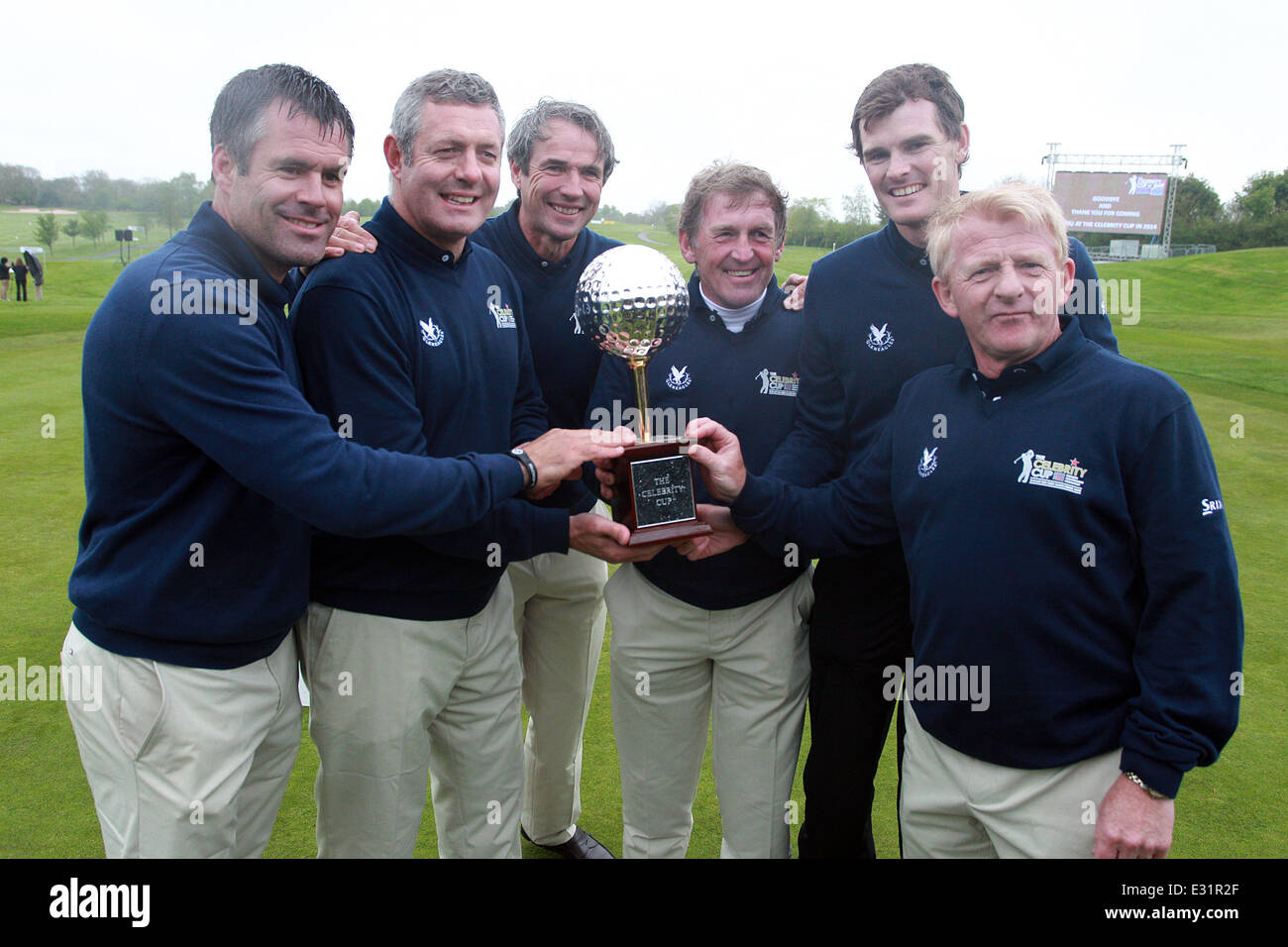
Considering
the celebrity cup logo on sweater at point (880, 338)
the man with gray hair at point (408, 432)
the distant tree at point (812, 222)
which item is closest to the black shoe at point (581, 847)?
the man with gray hair at point (408, 432)

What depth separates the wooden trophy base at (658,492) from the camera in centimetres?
283

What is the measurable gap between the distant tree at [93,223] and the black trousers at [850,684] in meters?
63.2

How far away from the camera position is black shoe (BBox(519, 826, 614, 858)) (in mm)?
3555

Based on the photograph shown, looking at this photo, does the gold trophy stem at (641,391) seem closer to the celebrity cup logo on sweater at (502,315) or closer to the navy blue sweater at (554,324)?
the celebrity cup logo on sweater at (502,315)

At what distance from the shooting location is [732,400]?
3082mm

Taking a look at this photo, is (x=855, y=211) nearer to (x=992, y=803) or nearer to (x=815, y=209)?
(x=815, y=209)

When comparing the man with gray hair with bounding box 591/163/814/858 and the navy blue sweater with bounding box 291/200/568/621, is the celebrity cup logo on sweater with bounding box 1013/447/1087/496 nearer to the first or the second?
the man with gray hair with bounding box 591/163/814/858

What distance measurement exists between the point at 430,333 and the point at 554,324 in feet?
3.08

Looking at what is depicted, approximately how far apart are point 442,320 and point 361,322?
273mm

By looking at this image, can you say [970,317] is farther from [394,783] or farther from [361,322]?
[394,783]

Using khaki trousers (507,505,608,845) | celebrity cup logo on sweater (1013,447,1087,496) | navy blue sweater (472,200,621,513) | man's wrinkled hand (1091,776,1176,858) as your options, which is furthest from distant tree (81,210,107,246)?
man's wrinkled hand (1091,776,1176,858)

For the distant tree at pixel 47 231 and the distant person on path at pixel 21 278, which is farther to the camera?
the distant tree at pixel 47 231

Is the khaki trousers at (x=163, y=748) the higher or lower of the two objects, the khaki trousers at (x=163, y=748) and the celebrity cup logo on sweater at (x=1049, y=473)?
the lower
